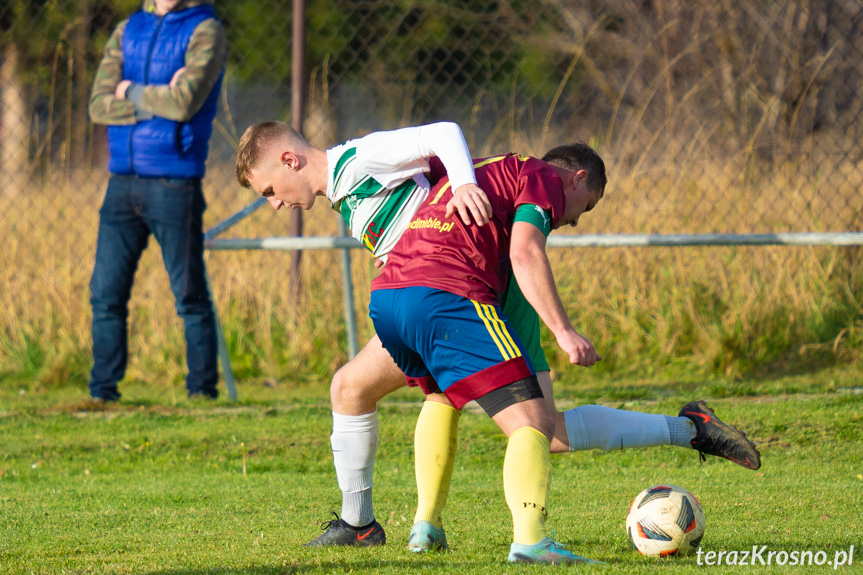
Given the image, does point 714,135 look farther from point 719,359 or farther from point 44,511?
point 44,511

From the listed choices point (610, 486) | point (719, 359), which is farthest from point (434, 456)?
point (719, 359)

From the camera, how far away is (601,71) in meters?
9.23

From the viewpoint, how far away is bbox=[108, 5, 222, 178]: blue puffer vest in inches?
238

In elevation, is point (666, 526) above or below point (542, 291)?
below

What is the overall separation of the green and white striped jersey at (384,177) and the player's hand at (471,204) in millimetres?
139

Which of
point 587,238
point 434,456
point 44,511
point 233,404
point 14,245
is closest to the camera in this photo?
point 434,456

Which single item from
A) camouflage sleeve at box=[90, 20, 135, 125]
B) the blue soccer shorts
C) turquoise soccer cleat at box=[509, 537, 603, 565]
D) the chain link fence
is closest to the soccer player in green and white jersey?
the blue soccer shorts

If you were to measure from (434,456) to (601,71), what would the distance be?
657 cm

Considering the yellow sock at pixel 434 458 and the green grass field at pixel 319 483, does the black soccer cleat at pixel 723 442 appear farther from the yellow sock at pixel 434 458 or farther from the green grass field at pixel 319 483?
the yellow sock at pixel 434 458

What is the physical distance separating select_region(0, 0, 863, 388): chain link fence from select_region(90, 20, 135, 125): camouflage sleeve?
994mm

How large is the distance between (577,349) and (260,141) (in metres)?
1.28

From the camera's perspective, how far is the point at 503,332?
2.95 meters

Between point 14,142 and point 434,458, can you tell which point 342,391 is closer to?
point 434,458

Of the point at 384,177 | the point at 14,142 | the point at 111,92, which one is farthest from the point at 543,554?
the point at 14,142
